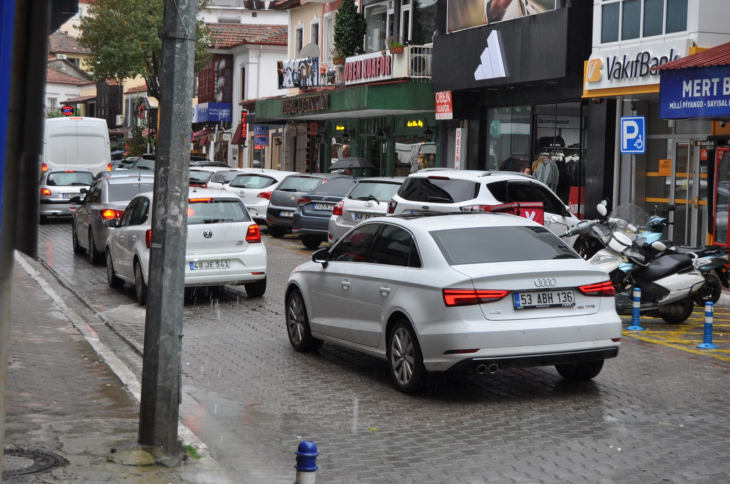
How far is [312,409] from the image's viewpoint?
8.02 m

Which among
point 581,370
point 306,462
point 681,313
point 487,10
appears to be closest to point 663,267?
point 681,313

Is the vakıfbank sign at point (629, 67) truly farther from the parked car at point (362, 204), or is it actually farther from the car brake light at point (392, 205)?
the car brake light at point (392, 205)

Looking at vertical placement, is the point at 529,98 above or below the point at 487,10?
below

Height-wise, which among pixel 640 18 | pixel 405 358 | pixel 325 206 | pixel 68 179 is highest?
pixel 640 18

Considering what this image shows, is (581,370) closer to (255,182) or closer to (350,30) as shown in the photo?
(255,182)

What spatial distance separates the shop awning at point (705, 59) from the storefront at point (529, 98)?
4.48m

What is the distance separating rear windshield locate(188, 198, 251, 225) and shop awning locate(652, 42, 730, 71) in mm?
8331

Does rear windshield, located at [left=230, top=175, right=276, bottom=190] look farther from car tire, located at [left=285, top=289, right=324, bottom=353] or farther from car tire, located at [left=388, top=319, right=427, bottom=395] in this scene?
car tire, located at [left=388, top=319, right=427, bottom=395]

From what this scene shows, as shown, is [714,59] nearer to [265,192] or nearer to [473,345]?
[473,345]

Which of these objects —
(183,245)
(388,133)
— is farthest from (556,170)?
(183,245)

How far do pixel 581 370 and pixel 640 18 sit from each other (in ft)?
44.0

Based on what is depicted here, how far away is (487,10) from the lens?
2648cm

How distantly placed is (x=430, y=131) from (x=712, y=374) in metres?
22.9

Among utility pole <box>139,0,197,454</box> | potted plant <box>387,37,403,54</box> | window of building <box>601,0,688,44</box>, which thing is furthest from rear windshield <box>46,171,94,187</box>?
utility pole <box>139,0,197,454</box>
